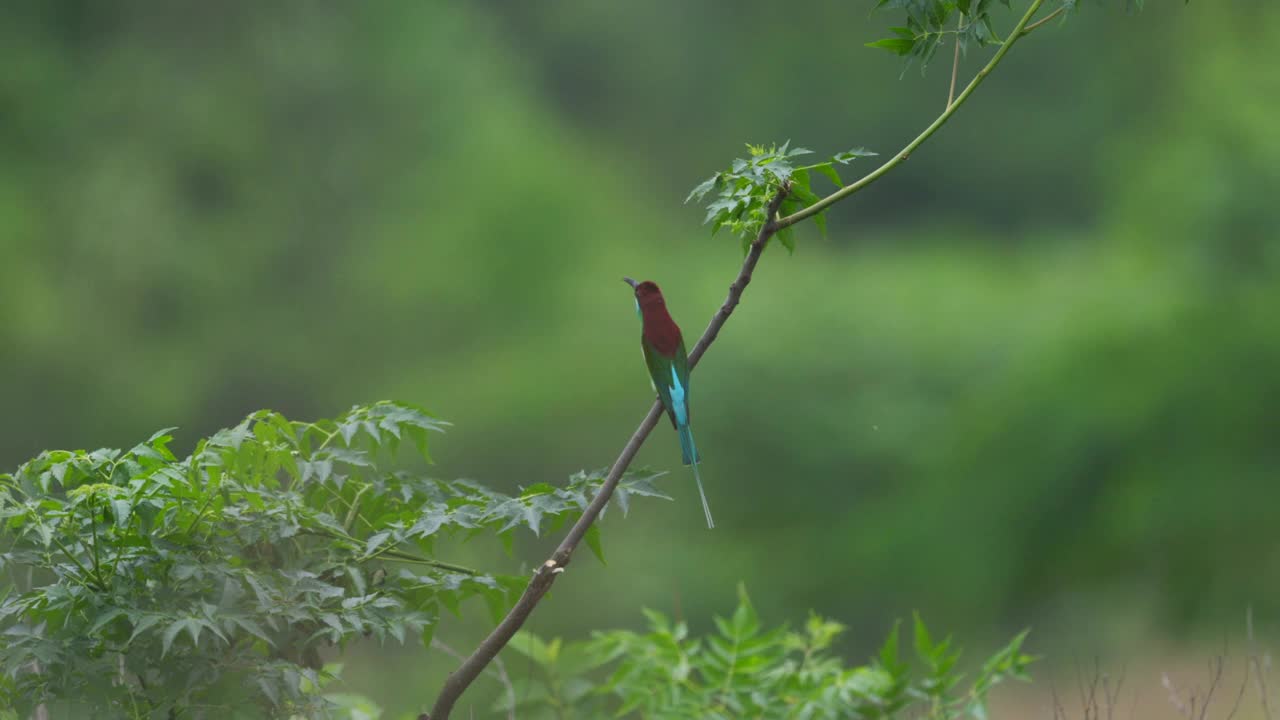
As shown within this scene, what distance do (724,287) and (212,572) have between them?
21.1 feet

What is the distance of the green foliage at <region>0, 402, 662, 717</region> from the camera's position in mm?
1212

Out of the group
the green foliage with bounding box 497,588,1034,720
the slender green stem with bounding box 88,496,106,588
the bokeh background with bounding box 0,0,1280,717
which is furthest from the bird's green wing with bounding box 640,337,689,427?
the bokeh background with bounding box 0,0,1280,717

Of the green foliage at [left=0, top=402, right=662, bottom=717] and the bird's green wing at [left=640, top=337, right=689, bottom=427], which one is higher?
the bird's green wing at [left=640, top=337, right=689, bottom=427]

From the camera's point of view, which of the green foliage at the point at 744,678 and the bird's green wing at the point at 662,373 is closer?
the bird's green wing at the point at 662,373

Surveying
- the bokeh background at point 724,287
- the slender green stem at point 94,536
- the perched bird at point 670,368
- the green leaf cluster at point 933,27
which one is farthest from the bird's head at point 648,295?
the bokeh background at point 724,287

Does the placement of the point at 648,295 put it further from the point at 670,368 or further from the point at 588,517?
the point at 588,517

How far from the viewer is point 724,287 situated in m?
7.56

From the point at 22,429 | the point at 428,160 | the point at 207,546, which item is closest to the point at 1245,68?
the point at 428,160

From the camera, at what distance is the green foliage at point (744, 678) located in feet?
6.70

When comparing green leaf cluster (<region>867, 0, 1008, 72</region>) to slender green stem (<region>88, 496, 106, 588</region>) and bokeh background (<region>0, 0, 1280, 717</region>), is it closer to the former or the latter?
slender green stem (<region>88, 496, 106, 588</region>)

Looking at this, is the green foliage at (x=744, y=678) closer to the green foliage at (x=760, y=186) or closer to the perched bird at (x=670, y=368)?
the perched bird at (x=670, y=368)

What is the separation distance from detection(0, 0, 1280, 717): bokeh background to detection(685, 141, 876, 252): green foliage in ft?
13.8

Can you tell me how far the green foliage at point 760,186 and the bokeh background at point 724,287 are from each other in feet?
13.8

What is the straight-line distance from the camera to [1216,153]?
25.2ft
